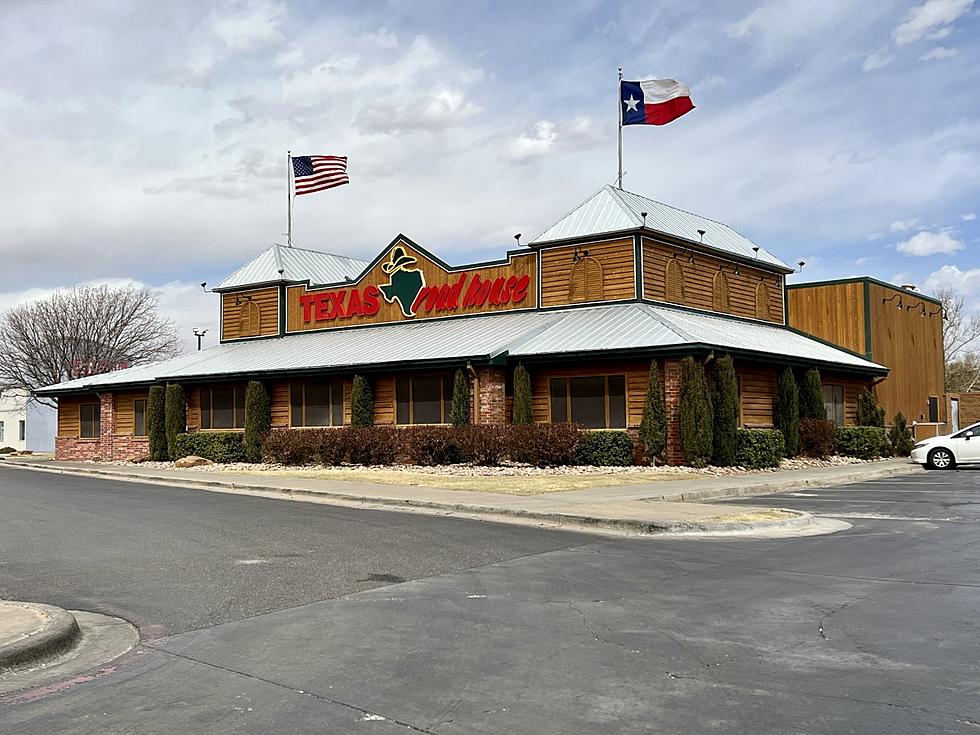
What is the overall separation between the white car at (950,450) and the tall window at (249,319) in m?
25.0

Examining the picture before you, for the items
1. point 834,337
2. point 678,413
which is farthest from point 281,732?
point 834,337

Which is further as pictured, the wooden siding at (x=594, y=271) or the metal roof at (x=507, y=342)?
the wooden siding at (x=594, y=271)

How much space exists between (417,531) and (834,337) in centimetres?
2892

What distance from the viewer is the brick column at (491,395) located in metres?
27.7

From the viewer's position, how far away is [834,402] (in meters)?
32.5

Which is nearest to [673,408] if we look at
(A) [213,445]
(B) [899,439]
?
(B) [899,439]

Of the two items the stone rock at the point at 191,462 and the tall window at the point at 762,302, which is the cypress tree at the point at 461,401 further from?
the tall window at the point at 762,302

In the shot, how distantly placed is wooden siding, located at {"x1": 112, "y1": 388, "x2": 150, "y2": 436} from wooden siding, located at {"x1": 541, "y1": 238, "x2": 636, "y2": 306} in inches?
677

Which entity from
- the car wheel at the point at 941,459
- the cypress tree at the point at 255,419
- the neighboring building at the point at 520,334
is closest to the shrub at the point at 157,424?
the neighboring building at the point at 520,334

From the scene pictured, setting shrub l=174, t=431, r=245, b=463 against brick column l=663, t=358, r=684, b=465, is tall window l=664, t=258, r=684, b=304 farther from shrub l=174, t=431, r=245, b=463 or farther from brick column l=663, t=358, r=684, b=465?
shrub l=174, t=431, r=245, b=463

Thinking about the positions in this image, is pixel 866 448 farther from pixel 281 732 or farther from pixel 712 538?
pixel 281 732

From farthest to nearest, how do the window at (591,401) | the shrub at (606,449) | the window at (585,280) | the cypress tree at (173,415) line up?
the cypress tree at (173,415) → the window at (585,280) → the window at (591,401) → the shrub at (606,449)

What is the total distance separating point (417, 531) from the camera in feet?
45.0

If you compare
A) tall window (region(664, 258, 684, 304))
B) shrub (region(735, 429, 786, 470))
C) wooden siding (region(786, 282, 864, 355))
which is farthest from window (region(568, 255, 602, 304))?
wooden siding (region(786, 282, 864, 355))
